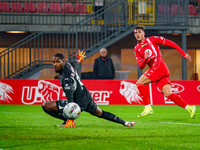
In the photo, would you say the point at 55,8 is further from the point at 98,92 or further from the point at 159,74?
the point at 159,74

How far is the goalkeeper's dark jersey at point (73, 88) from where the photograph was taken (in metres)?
7.15

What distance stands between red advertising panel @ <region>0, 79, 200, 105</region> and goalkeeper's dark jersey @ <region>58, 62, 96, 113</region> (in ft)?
25.5

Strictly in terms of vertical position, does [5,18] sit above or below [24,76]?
above

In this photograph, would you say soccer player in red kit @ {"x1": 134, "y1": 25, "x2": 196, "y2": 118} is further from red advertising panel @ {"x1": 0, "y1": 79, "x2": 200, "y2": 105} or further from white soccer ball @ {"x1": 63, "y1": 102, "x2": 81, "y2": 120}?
red advertising panel @ {"x1": 0, "y1": 79, "x2": 200, "y2": 105}

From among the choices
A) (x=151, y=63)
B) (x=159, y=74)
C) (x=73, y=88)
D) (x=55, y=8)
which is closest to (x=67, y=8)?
(x=55, y=8)

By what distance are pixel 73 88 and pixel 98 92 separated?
26.9 feet

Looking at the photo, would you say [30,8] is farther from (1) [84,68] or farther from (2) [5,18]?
(1) [84,68]

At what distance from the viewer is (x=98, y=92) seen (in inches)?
608

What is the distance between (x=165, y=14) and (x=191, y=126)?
414 inches

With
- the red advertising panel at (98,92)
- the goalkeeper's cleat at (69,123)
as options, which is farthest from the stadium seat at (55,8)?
the goalkeeper's cleat at (69,123)

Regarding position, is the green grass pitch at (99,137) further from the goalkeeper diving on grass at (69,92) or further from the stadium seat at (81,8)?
the stadium seat at (81,8)

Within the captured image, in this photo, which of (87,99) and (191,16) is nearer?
(87,99)

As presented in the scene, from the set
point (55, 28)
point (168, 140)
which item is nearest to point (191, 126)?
point (168, 140)

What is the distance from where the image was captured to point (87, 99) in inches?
296
